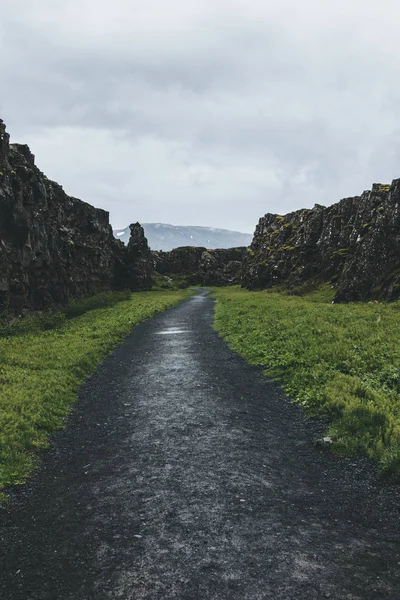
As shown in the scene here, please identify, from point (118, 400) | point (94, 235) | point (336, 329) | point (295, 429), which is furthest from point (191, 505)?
point (94, 235)

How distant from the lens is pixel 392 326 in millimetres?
25156

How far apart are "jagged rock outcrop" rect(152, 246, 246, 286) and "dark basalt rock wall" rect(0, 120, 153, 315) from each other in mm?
79484

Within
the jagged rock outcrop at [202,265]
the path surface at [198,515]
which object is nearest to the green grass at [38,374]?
the path surface at [198,515]

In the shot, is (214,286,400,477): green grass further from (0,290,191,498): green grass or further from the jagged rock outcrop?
the jagged rock outcrop

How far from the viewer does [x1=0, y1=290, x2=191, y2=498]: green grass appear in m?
11.4

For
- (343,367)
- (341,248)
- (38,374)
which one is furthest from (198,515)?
(341,248)

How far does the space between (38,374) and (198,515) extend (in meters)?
12.7

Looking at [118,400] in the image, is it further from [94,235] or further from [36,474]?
[94,235]

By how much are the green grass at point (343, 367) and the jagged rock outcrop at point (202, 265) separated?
4869 inches

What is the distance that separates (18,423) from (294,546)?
913 cm

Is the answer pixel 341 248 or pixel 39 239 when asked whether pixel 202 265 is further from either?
pixel 39 239

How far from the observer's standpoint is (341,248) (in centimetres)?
7075

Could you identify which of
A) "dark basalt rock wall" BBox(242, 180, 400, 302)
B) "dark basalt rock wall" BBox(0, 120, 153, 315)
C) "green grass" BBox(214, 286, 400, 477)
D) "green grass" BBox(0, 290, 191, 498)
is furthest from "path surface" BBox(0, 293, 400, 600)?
"dark basalt rock wall" BBox(242, 180, 400, 302)

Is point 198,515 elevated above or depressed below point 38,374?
below
